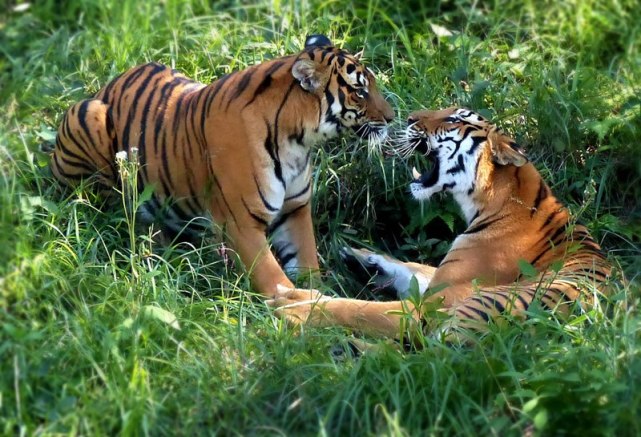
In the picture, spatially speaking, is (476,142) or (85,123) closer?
(476,142)

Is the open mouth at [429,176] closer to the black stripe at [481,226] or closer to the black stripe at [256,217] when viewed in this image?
the black stripe at [481,226]

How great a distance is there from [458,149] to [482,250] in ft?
1.76

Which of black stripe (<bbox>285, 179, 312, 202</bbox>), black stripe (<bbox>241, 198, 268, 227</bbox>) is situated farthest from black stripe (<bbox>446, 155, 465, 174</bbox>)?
black stripe (<bbox>241, 198, 268, 227</bbox>)

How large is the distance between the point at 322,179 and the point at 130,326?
1969mm

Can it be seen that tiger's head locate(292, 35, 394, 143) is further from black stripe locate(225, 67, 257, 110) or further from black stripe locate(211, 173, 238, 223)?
black stripe locate(211, 173, 238, 223)

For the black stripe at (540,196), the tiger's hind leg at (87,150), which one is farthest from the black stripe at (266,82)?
the black stripe at (540,196)

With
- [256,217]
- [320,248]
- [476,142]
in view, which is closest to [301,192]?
[256,217]

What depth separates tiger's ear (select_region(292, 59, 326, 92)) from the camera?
17.6 feet

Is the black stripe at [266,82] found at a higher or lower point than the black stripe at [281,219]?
higher

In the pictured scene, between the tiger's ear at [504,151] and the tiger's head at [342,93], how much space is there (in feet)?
1.66

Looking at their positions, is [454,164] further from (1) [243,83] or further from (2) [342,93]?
(1) [243,83]

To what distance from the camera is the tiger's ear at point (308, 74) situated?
536 cm

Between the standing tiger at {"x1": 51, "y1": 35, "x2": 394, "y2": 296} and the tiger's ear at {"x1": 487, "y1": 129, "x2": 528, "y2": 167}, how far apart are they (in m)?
0.51

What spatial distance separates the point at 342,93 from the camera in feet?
17.9
